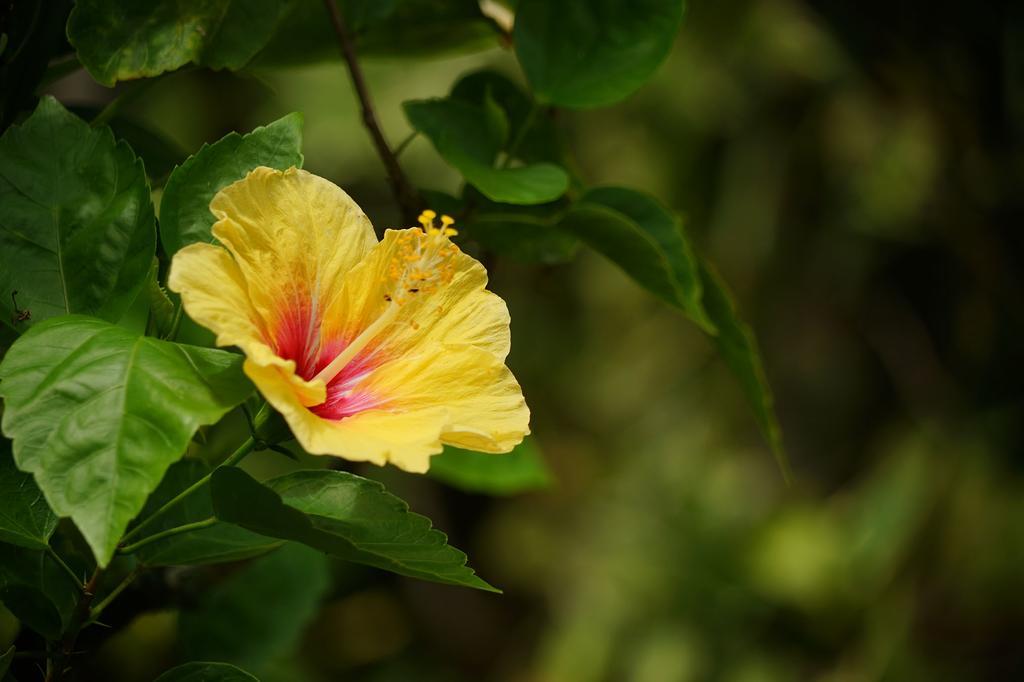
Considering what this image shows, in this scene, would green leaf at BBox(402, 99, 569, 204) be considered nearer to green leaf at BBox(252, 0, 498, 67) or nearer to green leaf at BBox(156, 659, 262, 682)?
green leaf at BBox(252, 0, 498, 67)

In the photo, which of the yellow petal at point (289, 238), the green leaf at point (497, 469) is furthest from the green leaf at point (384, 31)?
the green leaf at point (497, 469)

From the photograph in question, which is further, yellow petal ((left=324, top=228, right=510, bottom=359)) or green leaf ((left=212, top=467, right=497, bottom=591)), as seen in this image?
yellow petal ((left=324, top=228, right=510, bottom=359))

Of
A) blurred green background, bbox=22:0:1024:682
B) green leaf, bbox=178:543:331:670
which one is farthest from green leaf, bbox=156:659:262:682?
blurred green background, bbox=22:0:1024:682

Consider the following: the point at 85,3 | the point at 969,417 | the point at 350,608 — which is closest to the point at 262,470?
the point at 350,608

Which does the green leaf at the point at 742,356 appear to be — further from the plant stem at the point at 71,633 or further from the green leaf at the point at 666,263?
the plant stem at the point at 71,633

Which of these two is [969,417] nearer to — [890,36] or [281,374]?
[890,36]

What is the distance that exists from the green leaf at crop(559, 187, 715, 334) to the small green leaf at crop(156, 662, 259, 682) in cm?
41

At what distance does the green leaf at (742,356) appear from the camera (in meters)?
0.79

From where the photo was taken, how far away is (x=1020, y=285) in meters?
2.48

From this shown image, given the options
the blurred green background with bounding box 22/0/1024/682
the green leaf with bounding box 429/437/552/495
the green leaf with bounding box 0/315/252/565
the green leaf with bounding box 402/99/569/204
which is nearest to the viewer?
the green leaf with bounding box 0/315/252/565

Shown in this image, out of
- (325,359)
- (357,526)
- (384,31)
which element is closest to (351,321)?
(325,359)

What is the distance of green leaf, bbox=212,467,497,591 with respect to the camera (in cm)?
49

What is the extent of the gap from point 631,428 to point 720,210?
742 mm

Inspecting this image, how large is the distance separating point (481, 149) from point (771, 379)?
2.38 m
